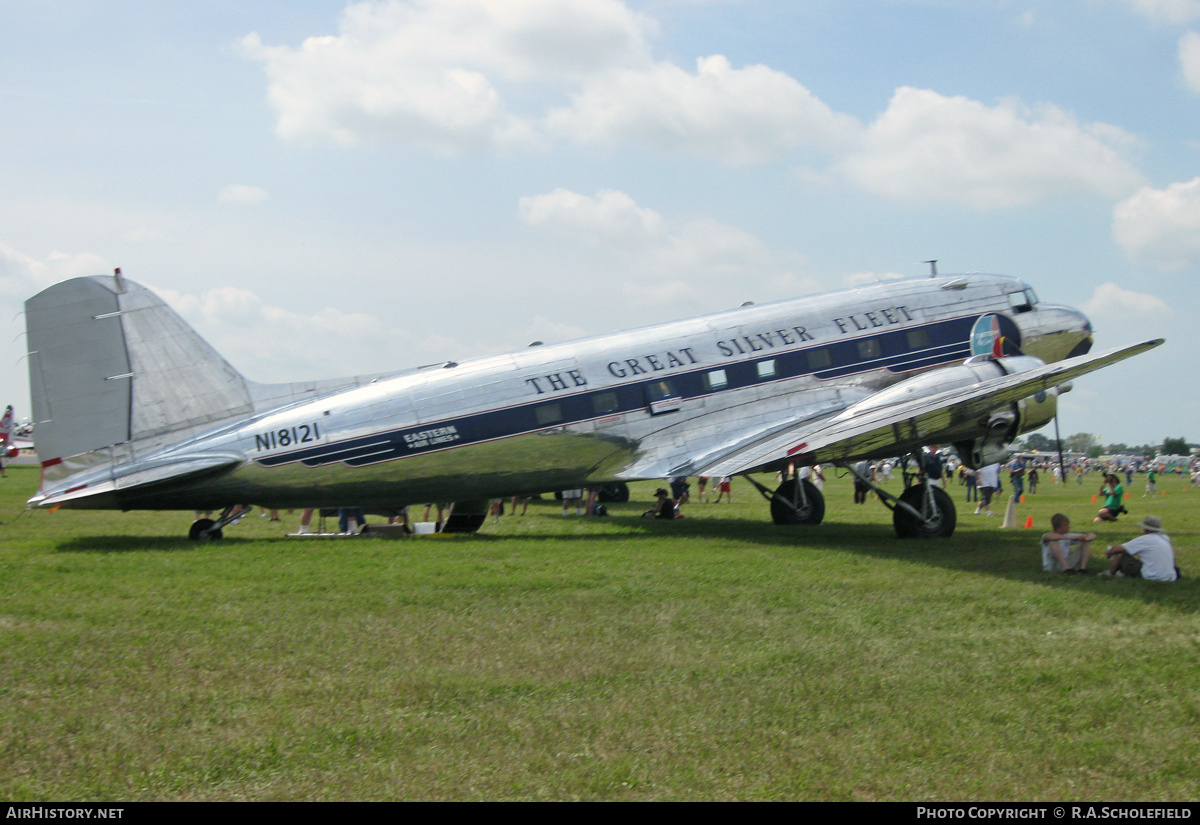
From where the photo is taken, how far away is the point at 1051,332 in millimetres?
17312

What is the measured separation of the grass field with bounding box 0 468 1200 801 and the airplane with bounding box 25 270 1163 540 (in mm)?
1918

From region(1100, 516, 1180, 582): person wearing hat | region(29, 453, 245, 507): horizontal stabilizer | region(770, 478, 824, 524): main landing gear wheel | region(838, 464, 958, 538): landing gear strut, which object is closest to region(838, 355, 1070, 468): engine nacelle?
→ region(838, 464, 958, 538): landing gear strut

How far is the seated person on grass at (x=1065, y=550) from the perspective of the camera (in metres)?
11.0

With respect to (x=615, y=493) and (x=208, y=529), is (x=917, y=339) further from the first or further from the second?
(x=615, y=493)

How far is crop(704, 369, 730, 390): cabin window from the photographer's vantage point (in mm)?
15695

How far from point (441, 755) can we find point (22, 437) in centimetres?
7914

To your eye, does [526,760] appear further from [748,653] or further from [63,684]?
[63,684]

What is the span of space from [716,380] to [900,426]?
3396 mm

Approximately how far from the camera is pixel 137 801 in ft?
15.2

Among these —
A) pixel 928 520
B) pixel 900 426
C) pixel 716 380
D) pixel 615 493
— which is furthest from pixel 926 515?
pixel 615 493

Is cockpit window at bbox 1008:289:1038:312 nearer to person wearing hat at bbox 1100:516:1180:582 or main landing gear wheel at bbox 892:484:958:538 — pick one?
main landing gear wheel at bbox 892:484:958:538

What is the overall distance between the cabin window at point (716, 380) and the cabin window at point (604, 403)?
5.35 feet

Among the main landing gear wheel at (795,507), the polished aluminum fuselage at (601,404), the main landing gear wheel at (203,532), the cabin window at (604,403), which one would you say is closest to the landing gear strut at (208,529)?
the main landing gear wheel at (203,532)
